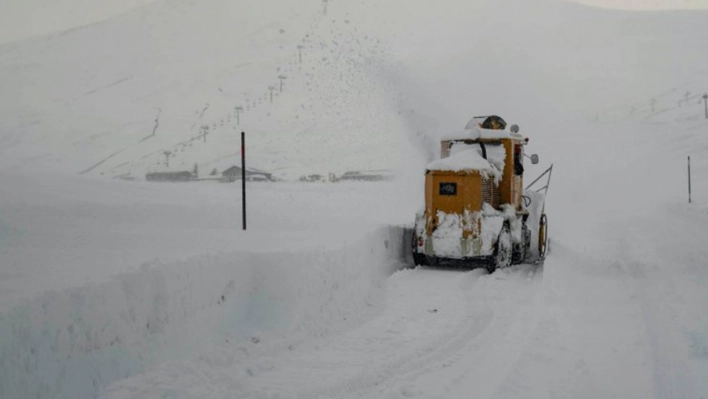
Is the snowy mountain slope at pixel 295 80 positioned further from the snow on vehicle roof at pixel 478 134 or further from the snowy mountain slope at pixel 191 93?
the snow on vehicle roof at pixel 478 134

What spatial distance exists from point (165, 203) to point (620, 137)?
48.7 metres

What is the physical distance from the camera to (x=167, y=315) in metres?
6.03

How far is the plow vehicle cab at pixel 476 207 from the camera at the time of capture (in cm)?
1248

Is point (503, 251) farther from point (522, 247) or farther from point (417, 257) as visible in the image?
point (417, 257)

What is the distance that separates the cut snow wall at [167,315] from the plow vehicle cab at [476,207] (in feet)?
9.98

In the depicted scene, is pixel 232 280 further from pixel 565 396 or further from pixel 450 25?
pixel 450 25

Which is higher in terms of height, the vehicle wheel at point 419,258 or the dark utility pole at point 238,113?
the dark utility pole at point 238,113

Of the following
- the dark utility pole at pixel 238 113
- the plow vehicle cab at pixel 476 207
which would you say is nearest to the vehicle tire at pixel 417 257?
the plow vehicle cab at pixel 476 207

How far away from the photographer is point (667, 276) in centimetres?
1095

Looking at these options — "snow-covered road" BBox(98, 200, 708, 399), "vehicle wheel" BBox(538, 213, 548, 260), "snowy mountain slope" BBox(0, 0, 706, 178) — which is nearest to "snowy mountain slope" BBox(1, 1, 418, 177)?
"snowy mountain slope" BBox(0, 0, 706, 178)

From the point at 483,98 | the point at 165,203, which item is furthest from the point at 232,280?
the point at 483,98

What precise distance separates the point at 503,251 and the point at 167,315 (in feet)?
27.0

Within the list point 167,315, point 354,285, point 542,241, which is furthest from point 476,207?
point 167,315

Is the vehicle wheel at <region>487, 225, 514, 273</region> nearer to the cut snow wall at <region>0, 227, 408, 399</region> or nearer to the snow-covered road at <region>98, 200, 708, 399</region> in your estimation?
the snow-covered road at <region>98, 200, 708, 399</region>
